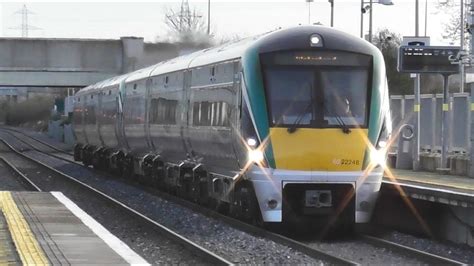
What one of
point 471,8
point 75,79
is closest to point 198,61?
point 471,8

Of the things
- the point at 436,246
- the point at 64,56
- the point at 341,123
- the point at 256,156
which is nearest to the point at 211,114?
the point at 256,156

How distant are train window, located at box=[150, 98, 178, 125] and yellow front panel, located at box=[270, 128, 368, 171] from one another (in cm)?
609

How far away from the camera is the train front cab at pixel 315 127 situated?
12.9 metres

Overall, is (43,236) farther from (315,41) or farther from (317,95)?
(315,41)

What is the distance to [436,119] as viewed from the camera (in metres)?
24.5

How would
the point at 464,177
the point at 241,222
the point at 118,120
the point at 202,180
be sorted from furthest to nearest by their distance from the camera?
the point at 118,120
the point at 464,177
the point at 202,180
the point at 241,222

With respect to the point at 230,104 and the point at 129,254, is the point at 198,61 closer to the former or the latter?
Result: the point at 230,104

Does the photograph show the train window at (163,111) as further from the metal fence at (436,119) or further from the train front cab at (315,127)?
the metal fence at (436,119)

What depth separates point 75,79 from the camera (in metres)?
50.4

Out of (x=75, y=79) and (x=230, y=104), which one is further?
(x=75, y=79)

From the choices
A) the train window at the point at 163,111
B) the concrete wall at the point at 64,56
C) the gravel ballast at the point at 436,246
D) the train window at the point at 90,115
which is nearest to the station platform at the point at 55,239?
the train window at the point at 163,111

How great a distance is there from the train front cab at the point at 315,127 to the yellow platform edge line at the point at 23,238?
11.6 ft

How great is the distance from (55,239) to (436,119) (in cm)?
1559

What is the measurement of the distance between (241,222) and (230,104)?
206cm
